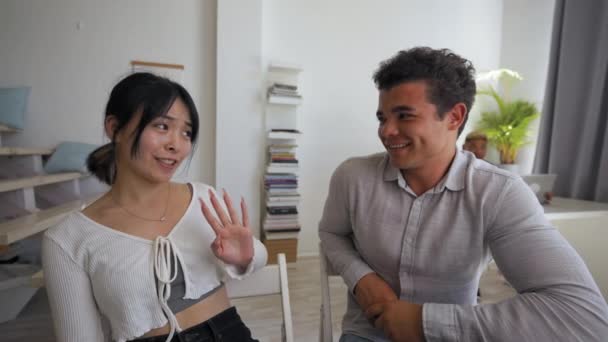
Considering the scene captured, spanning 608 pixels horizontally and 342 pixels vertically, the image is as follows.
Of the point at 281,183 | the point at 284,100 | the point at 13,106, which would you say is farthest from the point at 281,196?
the point at 13,106

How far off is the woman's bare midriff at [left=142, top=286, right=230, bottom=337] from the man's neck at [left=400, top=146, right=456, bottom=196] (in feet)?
2.24

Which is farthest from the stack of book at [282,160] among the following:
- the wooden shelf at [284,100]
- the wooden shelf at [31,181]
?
the wooden shelf at [31,181]

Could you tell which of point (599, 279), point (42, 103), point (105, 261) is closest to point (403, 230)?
point (105, 261)

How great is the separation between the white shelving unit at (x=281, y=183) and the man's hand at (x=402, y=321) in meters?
1.96

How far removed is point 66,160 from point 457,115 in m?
2.83

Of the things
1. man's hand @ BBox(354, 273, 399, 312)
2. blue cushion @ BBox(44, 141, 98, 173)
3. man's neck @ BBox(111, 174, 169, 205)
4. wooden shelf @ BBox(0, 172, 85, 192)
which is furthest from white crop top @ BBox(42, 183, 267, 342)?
blue cushion @ BBox(44, 141, 98, 173)

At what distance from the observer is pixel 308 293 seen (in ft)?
7.41

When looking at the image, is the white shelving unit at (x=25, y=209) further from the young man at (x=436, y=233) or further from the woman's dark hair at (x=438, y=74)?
the woman's dark hair at (x=438, y=74)

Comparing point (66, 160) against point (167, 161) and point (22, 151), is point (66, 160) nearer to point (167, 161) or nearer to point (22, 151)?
point (22, 151)

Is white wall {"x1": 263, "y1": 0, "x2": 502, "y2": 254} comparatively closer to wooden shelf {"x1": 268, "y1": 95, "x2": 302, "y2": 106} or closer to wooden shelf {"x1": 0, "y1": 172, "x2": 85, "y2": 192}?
wooden shelf {"x1": 268, "y1": 95, "x2": 302, "y2": 106}

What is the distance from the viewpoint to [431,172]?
2.95 feet

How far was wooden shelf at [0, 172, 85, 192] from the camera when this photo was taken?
1.63 meters

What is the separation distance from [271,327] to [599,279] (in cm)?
207

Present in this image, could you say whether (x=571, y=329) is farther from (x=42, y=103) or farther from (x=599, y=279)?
(x=42, y=103)
